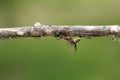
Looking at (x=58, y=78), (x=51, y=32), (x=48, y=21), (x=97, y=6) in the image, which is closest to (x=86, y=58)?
(x=58, y=78)

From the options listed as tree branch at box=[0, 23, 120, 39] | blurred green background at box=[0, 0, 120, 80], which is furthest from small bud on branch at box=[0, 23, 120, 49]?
blurred green background at box=[0, 0, 120, 80]

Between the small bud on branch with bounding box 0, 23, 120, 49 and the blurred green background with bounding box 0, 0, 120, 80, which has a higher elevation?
the blurred green background with bounding box 0, 0, 120, 80

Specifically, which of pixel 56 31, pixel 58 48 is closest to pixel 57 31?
pixel 56 31

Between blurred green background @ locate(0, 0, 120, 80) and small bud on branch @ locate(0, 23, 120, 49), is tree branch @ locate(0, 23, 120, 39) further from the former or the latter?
blurred green background @ locate(0, 0, 120, 80)

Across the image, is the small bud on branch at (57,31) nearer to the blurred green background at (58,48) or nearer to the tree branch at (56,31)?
the tree branch at (56,31)

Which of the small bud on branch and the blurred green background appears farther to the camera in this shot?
the blurred green background

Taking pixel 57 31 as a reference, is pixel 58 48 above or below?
above

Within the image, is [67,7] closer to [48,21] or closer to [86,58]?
[48,21]

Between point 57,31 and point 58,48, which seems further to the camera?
point 58,48

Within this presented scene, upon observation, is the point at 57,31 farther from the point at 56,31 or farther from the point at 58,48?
the point at 58,48
